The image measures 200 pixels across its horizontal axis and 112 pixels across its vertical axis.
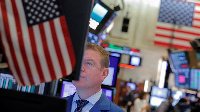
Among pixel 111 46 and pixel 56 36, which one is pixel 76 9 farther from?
pixel 111 46

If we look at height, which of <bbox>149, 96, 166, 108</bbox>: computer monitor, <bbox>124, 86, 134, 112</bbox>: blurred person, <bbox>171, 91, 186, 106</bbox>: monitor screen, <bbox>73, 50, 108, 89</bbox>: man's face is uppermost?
<bbox>73, 50, 108, 89</bbox>: man's face

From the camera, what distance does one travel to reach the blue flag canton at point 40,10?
149 cm

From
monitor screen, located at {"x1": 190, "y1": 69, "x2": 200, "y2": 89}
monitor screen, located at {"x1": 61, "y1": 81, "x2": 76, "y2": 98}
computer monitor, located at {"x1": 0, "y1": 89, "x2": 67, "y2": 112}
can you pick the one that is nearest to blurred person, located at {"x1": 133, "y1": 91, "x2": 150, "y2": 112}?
monitor screen, located at {"x1": 190, "y1": 69, "x2": 200, "y2": 89}

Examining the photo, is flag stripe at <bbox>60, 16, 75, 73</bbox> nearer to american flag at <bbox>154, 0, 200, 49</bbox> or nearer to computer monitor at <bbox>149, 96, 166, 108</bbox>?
american flag at <bbox>154, 0, 200, 49</bbox>

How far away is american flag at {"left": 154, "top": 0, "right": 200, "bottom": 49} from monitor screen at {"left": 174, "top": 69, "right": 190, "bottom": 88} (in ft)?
5.35

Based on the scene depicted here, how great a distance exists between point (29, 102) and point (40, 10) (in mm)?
447

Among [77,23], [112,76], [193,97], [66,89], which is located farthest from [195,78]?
[77,23]

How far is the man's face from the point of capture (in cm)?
245

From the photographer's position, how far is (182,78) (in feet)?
35.7

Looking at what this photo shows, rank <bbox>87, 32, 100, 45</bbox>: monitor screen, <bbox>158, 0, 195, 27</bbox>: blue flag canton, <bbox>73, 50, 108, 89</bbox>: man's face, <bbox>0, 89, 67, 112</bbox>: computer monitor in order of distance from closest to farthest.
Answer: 1. <bbox>0, 89, 67, 112</bbox>: computer monitor
2. <bbox>73, 50, 108, 89</bbox>: man's face
3. <bbox>87, 32, 100, 45</bbox>: monitor screen
4. <bbox>158, 0, 195, 27</bbox>: blue flag canton

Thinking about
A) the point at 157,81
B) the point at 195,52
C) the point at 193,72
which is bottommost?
the point at 157,81

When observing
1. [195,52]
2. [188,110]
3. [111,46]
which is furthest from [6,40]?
[111,46]

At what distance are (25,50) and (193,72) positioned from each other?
9608 millimetres

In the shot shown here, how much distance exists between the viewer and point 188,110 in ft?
29.2
